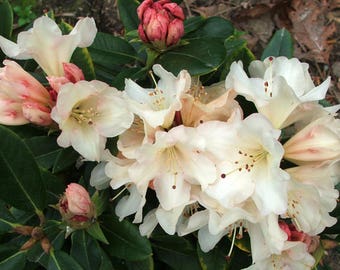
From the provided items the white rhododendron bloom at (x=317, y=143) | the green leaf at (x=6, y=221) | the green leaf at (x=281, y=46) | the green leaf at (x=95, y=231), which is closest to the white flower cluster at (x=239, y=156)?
the white rhododendron bloom at (x=317, y=143)

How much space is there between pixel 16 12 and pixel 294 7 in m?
1.56

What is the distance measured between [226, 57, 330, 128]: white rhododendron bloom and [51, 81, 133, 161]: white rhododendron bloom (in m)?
0.25

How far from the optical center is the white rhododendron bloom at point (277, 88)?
1127 mm

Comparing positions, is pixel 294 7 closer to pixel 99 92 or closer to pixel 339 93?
pixel 339 93

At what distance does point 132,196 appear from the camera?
130 cm

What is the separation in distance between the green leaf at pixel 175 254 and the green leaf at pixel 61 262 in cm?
28

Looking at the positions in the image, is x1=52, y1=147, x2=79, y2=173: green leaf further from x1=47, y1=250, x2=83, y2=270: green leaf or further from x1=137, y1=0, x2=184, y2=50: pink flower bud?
x1=137, y1=0, x2=184, y2=50: pink flower bud

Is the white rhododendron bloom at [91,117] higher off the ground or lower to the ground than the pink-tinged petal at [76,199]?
higher

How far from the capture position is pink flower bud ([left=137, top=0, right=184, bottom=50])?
1289 millimetres

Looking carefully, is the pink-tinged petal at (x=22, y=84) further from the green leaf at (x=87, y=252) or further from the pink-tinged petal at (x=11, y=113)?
the green leaf at (x=87, y=252)

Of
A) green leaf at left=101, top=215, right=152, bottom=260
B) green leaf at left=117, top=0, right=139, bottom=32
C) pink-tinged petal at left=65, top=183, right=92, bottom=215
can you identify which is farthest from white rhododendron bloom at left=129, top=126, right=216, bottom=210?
green leaf at left=117, top=0, right=139, bottom=32

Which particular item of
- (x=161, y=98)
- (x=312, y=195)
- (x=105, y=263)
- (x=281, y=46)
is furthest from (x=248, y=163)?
(x=281, y=46)

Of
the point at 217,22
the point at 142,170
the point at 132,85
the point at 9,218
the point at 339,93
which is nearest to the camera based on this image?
the point at 142,170

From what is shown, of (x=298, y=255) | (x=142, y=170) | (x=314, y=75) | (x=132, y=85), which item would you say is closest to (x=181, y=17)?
(x=132, y=85)
